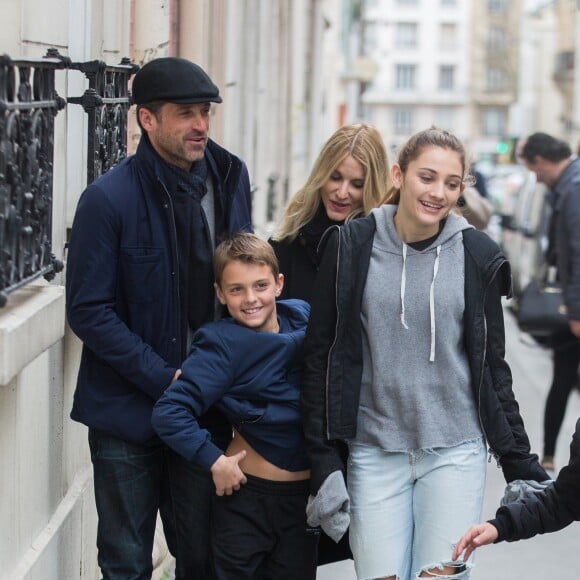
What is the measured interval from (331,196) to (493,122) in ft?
323

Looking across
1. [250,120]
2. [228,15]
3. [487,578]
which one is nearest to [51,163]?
[487,578]

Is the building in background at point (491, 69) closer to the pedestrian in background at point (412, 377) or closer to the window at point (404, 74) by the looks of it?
the window at point (404, 74)

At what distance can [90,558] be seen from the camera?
5.39 metres

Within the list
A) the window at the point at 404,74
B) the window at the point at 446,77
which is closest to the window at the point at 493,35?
the window at the point at 446,77

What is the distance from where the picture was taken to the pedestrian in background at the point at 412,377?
4047 mm

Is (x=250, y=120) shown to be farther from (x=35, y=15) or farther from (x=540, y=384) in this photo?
(x=35, y=15)

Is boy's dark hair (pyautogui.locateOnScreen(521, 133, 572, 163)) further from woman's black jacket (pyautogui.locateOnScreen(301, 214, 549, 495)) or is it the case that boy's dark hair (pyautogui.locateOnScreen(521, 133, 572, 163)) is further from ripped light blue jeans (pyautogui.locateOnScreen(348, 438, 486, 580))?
ripped light blue jeans (pyautogui.locateOnScreen(348, 438, 486, 580))

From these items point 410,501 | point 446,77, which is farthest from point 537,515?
point 446,77

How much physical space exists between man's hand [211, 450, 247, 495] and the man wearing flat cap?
0.20 m

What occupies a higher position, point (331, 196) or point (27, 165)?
point (27, 165)

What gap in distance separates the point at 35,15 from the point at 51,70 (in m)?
0.32

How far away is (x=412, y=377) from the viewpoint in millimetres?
4039

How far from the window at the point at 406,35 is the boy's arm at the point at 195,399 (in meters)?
96.3

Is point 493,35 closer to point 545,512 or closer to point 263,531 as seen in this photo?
point 263,531
